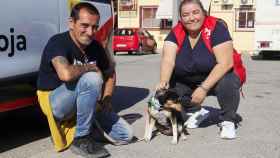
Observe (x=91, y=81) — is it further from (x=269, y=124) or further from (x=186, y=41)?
(x=269, y=124)

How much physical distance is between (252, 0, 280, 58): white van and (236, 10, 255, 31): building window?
1127 cm

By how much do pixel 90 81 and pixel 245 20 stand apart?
91.2ft

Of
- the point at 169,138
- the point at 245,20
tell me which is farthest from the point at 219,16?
the point at 169,138

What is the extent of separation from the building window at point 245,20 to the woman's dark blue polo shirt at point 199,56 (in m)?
26.2

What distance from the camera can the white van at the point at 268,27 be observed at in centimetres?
1889

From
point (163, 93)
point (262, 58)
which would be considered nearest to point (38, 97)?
point (163, 93)

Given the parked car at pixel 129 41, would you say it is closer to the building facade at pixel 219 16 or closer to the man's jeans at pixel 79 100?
the building facade at pixel 219 16

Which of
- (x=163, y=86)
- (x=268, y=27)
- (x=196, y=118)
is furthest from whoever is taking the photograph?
(x=268, y=27)

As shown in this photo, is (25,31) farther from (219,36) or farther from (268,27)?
(268,27)

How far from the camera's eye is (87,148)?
4.42 m

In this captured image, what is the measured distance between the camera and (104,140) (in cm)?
505

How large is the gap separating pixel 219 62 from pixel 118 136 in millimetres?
1229

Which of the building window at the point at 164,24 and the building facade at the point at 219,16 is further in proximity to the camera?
the building window at the point at 164,24

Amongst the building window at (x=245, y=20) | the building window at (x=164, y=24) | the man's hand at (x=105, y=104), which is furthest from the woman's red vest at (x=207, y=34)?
the building window at (x=164, y=24)
